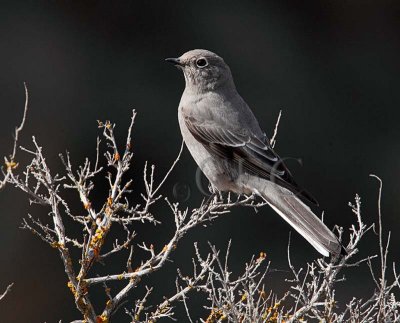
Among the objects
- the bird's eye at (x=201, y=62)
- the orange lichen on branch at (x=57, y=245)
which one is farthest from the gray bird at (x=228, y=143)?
the orange lichen on branch at (x=57, y=245)

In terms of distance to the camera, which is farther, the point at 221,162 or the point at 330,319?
the point at 221,162

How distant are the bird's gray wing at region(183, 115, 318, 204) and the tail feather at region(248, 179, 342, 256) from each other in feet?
0.25

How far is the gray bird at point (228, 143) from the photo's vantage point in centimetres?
532

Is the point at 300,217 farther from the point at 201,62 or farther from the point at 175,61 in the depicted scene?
the point at 175,61

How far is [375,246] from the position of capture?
10305 mm

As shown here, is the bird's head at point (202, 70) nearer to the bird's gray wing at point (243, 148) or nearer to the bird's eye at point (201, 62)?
the bird's eye at point (201, 62)

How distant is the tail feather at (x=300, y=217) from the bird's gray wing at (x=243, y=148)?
0.25 ft

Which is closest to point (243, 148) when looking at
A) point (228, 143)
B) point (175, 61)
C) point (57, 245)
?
point (228, 143)

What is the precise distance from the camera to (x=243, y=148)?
561cm

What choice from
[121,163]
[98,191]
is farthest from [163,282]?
[121,163]

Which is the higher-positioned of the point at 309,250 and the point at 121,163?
the point at 121,163

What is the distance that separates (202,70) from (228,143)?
698mm

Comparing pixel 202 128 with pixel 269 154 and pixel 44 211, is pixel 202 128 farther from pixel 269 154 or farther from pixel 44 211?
pixel 44 211

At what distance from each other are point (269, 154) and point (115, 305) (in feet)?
6.70
